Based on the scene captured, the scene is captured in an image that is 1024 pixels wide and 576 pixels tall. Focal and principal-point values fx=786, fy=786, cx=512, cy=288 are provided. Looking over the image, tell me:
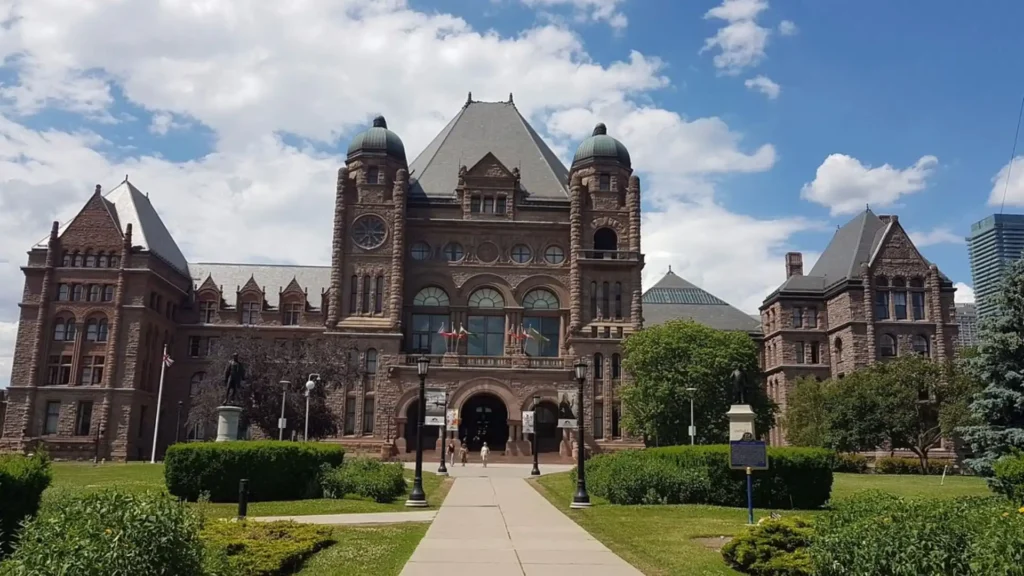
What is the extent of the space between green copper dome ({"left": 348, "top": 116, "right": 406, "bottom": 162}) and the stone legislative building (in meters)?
0.20

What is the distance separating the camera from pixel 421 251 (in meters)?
66.9

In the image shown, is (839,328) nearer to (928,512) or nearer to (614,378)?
(614,378)

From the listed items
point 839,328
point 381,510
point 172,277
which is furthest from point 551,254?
point 381,510

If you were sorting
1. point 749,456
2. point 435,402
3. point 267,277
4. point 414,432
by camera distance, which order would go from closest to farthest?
point 749,456 → point 435,402 → point 414,432 → point 267,277

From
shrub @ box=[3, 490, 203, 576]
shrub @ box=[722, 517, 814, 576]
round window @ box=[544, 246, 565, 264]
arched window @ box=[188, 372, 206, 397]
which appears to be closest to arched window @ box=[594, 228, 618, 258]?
round window @ box=[544, 246, 565, 264]

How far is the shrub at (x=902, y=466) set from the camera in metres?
52.0

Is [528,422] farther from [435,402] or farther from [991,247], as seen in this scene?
[991,247]

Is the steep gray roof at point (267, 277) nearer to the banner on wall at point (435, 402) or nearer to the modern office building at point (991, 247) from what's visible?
the banner on wall at point (435, 402)

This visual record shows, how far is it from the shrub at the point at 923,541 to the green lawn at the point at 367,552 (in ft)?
21.6

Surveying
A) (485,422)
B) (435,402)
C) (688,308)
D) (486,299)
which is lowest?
(485,422)

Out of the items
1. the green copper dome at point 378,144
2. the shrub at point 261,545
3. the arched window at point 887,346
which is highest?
the green copper dome at point 378,144

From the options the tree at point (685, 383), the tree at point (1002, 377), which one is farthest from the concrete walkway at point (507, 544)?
the tree at point (685, 383)

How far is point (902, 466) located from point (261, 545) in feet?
165

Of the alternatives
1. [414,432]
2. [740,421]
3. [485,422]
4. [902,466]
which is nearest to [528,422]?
[485,422]
